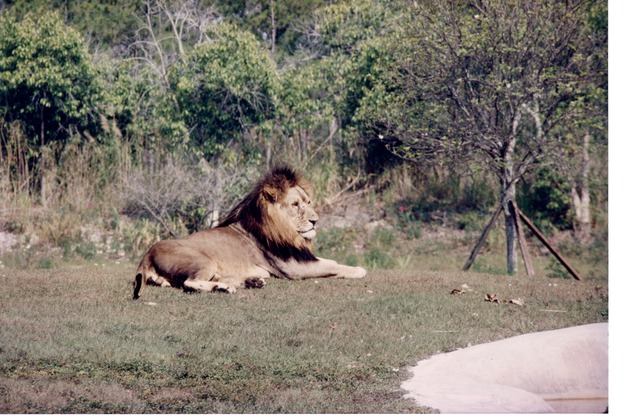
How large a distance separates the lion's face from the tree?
3.00 metres

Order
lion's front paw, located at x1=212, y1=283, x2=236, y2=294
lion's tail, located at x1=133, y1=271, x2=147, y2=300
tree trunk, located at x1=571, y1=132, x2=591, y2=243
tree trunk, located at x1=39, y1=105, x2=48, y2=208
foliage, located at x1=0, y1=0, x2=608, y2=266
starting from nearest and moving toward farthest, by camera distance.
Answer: lion's tail, located at x1=133, y1=271, x2=147, y2=300 < lion's front paw, located at x1=212, y1=283, x2=236, y2=294 < foliage, located at x1=0, y1=0, x2=608, y2=266 < tree trunk, located at x1=571, y1=132, x2=591, y2=243 < tree trunk, located at x1=39, y1=105, x2=48, y2=208

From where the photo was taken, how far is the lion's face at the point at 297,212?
34.5 feet

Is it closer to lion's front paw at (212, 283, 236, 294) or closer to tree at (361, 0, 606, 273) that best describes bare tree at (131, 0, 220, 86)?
tree at (361, 0, 606, 273)

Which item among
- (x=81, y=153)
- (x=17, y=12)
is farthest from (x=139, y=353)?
(x=17, y=12)

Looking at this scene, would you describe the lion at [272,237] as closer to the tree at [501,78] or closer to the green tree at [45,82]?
the tree at [501,78]

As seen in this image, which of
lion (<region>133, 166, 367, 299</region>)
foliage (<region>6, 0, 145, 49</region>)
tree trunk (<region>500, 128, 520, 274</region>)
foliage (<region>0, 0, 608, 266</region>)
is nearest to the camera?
lion (<region>133, 166, 367, 299</region>)

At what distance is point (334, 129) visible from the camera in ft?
63.4

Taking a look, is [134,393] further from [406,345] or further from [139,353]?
[406,345]

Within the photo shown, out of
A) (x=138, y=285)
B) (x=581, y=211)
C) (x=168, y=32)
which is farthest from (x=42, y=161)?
(x=581, y=211)

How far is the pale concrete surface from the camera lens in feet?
19.6

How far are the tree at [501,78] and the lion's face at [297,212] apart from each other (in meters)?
3.00

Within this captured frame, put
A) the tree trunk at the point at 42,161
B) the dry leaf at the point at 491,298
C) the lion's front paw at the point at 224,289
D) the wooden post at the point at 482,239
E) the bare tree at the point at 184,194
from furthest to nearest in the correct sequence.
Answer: the tree trunk at the point at 42,161 → the bare tree at the point at 184,194 → the wooden post at the point at 482,239 → the lion's front paw at the point at 224,289 → the dry leaf at the point at 491,298

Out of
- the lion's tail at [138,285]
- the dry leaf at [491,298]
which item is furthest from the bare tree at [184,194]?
the dry leaf at [491,298]

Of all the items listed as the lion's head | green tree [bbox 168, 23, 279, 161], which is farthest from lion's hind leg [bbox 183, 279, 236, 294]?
green tree [bbox 168, 23, 279, 161]
